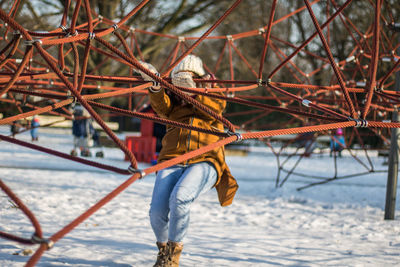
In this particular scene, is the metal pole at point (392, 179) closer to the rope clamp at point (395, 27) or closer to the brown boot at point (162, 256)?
the rope clamp at point (395, 27)

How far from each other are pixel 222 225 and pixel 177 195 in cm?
179

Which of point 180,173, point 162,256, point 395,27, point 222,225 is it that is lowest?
point 222,225

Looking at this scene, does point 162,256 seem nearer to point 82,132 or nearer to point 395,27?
point 395,27

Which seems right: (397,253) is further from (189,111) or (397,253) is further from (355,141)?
(355,141)

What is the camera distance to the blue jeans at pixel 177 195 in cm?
233

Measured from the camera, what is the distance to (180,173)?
250cm

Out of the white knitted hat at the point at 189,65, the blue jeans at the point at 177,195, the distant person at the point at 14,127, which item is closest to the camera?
the blue jeans at the point at 177,195

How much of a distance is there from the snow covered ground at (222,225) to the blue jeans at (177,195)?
0.43 m

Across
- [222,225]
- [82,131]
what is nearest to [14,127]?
[82,131]

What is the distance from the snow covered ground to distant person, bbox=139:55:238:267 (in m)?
0.42

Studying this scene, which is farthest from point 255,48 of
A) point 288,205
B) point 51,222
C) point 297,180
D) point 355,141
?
point 51,222

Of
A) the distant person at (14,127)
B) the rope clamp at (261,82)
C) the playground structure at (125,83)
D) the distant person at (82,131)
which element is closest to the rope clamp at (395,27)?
the playground structure at (125,83)

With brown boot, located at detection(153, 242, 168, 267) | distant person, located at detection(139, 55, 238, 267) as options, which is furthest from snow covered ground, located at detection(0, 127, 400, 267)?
distant person, located at detection(139, 55, 238, 267)

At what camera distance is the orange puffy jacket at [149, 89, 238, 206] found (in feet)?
8.16
